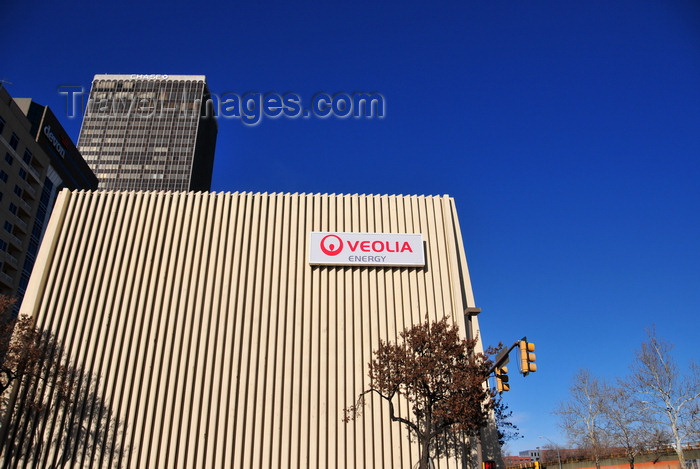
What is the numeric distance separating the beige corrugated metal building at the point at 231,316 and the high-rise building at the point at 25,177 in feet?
150

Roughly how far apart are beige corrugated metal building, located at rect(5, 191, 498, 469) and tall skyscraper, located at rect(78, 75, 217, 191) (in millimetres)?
103730

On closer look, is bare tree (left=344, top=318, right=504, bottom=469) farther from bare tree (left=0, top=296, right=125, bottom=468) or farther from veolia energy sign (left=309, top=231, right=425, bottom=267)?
bare tree (left=0, top=296, right=125, bottom=468)

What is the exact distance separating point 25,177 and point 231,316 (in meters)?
60.0

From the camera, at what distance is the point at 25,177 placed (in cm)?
6912

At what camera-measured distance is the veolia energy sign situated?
2739cm

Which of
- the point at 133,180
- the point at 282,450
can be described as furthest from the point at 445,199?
the point at 133,180

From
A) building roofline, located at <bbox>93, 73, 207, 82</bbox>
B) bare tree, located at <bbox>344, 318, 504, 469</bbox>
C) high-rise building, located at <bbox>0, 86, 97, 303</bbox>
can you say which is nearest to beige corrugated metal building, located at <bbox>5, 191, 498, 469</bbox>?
bare tree, located at <bbox>344, 318, 504, 469</bbox>

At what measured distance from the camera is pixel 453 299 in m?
27.2

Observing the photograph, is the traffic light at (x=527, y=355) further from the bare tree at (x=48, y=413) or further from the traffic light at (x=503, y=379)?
the bare tree at (x=48, y=413)

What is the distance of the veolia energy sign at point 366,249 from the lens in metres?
27.4

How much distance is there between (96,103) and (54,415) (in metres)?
133

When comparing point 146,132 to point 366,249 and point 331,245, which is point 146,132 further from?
point 366,249

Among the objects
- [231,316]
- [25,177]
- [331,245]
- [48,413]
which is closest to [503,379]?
[331,245]

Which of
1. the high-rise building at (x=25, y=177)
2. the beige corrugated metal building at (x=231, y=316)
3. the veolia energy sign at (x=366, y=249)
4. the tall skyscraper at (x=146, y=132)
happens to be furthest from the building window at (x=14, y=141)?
the veolia energy sign at (x=366, y=249)
